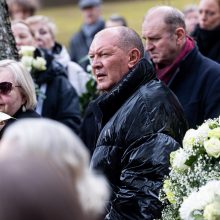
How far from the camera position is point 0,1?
5875mm

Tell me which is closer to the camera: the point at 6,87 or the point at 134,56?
the point at 134,56

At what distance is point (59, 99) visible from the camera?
732cm

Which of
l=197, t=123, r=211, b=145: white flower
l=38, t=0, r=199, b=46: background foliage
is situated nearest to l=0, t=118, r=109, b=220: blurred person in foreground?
l=197, t=123, r=211, b=145: white flower

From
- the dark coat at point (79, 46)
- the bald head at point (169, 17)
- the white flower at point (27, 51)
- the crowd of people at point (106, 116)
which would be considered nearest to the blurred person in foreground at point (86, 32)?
the dark coat at point (79, 46)

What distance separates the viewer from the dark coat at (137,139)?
4113mm

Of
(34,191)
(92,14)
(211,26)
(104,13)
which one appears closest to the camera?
(34,191)

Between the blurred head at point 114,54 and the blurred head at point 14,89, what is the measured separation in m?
0.54

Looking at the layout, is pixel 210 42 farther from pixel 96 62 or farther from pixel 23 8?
pixel 23 8

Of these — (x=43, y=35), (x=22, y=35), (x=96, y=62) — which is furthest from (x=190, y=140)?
(x=43, y=35)

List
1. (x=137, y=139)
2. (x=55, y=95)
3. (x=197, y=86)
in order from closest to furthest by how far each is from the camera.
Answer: (x=137, y=139)
(x=197, y=86)
(x=55, y=95)

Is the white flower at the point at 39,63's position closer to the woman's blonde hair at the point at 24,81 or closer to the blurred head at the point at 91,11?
the woman's blonde hair at the point at 24,81

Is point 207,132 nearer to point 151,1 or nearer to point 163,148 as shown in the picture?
point 163,148

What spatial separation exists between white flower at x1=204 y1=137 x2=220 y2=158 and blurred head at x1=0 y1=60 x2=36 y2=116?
1770mm

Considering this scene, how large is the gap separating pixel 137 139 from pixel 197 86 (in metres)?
1.82
